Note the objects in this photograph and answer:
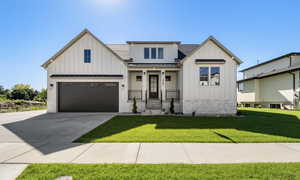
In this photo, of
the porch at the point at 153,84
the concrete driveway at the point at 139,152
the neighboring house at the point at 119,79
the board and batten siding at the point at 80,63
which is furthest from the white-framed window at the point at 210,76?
the concrete driveway at the point at 139,152

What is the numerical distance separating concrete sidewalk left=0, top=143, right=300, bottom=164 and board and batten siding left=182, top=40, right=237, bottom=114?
23.3 feet

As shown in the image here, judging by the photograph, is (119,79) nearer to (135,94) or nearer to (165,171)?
(135,94)

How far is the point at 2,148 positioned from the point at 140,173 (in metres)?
4.51

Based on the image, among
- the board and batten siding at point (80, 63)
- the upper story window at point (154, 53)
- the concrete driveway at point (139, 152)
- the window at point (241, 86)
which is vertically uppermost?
the upper story window at point (154, 53)

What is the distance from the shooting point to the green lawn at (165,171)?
277cm

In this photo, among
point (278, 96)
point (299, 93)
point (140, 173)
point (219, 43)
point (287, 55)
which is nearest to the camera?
point (140, 173)

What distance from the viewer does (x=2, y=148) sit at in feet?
14.4

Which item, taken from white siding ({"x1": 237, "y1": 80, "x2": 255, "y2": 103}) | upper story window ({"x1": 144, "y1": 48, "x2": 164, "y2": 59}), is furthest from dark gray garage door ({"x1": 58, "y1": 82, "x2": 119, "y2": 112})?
white siding ({"x1": 237, "y1": 80, "x2": 255, "y2": 103})

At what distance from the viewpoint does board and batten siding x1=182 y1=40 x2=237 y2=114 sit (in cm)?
1177

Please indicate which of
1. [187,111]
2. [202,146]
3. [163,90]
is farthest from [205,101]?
[202,146]

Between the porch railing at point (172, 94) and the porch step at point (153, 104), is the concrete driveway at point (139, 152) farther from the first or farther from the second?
the porch railing at point (172, 94)

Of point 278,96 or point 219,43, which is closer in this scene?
point 219,43

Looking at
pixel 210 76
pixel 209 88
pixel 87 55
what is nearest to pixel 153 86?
pixel 209 88

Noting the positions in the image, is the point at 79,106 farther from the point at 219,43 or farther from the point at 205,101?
the point at 219,43
